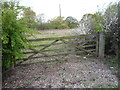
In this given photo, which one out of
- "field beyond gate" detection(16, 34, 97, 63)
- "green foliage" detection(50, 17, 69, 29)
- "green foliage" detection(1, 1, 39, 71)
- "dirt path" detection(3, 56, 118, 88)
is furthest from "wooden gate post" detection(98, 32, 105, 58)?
"green foliage" detection(50, 17, 69, 29)

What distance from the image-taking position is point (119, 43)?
4.24m

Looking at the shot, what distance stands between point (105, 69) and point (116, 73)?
0.37 metres

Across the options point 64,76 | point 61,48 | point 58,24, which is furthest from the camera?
point 58,24

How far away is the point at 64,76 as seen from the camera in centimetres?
310

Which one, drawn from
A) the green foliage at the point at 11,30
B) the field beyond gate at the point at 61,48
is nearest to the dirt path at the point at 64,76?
the field beyond gate at the point at 61,48

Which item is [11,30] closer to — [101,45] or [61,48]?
[61,48]

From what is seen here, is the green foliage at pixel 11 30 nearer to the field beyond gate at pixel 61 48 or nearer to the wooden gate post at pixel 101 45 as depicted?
the field beyond gate at pixel 61 48

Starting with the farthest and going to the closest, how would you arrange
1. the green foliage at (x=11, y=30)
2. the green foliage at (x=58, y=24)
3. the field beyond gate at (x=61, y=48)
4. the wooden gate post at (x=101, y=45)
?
1. the green foliage at (x=58, y=24)
2. the wooden gate post at (x=101, y=45)
3. the field beyond gate at (x=61, y=48)
4. the green foliage at (x=11, y=30)

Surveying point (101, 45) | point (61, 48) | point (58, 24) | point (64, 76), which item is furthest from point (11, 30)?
point (58, 24)

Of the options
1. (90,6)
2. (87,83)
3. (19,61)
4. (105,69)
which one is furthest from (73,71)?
(90,6)

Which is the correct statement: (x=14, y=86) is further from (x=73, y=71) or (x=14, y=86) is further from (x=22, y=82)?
(x=73, y=71)

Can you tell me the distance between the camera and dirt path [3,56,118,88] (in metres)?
2.71

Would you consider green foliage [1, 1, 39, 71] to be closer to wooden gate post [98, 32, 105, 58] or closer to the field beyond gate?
the field beyond gate

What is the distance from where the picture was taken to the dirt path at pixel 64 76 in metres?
2.71
